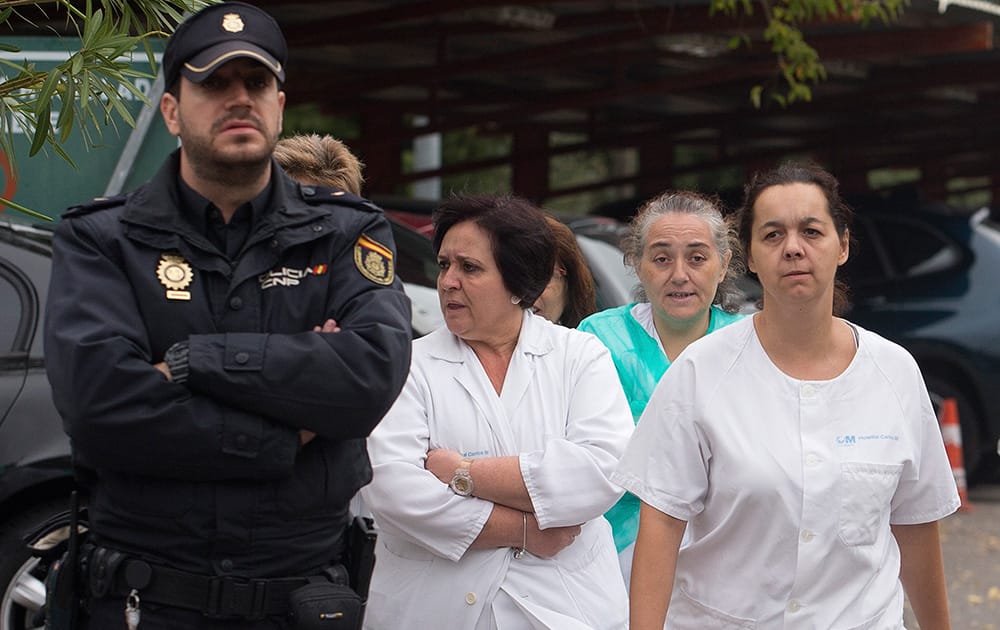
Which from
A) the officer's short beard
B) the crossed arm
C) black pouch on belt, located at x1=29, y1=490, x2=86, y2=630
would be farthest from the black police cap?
the crossed arm

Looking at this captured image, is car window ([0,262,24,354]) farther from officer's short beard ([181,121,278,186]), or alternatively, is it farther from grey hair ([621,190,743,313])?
officer's short beard ([181,121,278,186])

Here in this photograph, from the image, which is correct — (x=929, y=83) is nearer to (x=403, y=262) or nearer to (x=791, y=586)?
(x=403, y=262)

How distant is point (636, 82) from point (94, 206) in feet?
41.8

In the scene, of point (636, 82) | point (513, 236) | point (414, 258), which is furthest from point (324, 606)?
point (636, 82)

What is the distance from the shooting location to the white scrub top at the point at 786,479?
320cm

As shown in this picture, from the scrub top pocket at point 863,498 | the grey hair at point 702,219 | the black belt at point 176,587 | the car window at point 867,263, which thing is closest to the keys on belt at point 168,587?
the black belt at point 176,587

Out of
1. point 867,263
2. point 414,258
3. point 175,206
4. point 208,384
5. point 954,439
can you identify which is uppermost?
point 867,263

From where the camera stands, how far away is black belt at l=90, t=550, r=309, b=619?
110 inches

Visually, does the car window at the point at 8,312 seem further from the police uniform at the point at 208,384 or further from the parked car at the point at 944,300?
the parked car at the point at 944,300

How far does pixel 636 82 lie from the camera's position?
50.3 feet

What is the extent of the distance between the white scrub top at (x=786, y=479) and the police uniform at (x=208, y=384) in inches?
28.0

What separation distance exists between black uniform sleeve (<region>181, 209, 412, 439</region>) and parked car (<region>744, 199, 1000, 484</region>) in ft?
23.8

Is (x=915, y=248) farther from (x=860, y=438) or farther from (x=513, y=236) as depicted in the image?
(x=860, y=438)

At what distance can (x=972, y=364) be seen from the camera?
32.9ft
